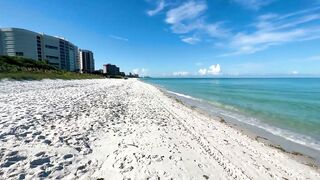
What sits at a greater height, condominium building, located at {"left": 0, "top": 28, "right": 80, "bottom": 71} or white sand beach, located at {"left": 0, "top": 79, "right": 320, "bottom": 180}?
condominium building, located at {"left": 0, "top": 28, "right": 80, "bottom": 71}

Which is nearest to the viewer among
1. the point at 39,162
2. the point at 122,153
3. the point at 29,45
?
the point at 39,162

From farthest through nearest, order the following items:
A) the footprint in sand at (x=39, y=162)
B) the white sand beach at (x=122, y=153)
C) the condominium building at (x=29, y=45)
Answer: the condominium building at (x=29, y=45) → the white sand beach at (x=122, y=153) → the footprint in sand at (x=39, y=162)

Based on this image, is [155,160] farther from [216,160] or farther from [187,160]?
[216,160]

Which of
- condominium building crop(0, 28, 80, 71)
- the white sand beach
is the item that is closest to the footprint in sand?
the white sand beach

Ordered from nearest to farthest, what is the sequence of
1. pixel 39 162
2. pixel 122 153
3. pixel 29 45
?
pixel 39 162 → pixel 122 153 → pixel 29 45

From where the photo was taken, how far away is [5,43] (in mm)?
115438

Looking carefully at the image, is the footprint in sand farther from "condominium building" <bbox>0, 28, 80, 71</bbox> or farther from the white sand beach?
"condominium building" <bbox>0, 28, 80, 71</bbox>

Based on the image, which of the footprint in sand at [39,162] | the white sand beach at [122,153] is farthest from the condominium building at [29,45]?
the footprint in sand at [39,162]

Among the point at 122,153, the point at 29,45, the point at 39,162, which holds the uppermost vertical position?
the point at 29,45

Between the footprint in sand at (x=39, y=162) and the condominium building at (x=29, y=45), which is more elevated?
the condominium building at (x=29, y=45)

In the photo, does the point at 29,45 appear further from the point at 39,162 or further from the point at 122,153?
the point at 39,162

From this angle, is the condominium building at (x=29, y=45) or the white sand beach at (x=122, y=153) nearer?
the white sand beach at (x=122, y=153)

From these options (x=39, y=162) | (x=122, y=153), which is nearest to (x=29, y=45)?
(x=122, y=153)

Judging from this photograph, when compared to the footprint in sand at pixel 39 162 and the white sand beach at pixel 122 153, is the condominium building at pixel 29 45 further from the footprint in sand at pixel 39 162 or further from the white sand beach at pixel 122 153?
the footprint in sand at pixel 39 162
